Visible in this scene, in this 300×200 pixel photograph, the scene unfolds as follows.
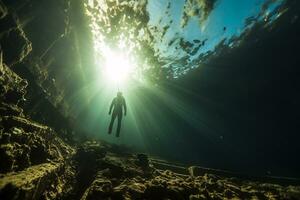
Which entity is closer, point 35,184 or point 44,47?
point 35,184

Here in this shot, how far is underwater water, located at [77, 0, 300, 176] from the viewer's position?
17.1 m

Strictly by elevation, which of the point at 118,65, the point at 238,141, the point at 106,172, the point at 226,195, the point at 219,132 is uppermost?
the point at 118,65

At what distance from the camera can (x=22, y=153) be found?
4.59 m

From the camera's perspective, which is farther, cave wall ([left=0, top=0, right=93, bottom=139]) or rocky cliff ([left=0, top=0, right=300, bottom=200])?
cave wall ([left=0, top=0, right=93, bottom=139])

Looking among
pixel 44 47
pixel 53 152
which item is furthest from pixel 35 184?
pixel 44 47

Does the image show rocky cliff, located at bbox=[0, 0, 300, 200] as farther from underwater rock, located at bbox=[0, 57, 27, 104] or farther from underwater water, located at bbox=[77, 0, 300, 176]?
underwater water, located at bbox=[77, 0, 300, 176]

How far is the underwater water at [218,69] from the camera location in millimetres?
17094

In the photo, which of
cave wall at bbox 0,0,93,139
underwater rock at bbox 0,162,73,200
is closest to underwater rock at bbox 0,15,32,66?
cave wall at bbox 0,0,93,139

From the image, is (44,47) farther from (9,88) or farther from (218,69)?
(218,69)

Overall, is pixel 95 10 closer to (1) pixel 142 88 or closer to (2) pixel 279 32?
(2) pixel 279 32

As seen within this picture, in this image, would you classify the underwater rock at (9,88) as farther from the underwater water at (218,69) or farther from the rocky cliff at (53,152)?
the underwater water at (218,69)

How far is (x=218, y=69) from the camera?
2336 centimetres

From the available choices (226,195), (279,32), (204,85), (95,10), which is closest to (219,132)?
(204,85)

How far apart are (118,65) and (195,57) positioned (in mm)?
10190
